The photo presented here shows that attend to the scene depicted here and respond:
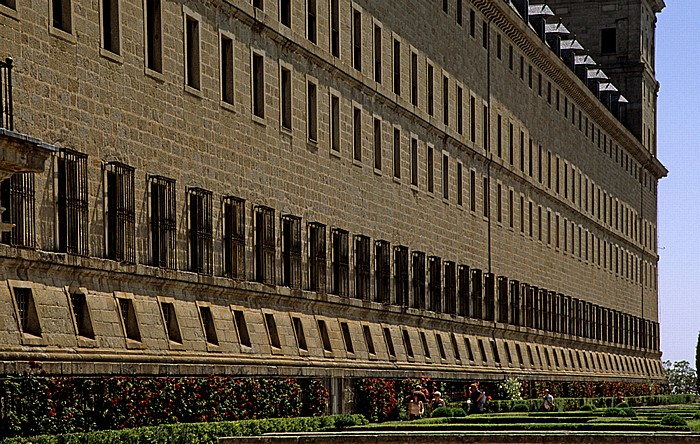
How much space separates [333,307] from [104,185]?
50.5 feet

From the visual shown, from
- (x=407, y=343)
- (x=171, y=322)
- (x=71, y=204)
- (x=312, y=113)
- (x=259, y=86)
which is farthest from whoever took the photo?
(x=407, y=343)

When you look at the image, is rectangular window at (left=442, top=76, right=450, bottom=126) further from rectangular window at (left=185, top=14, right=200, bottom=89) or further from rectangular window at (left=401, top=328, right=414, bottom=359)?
rectangular window at (left=185, top=14, right=200, bottom=89)

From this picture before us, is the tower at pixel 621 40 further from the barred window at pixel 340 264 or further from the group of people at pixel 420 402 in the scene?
the barred window at pixel 340 264

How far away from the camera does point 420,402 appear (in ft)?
171

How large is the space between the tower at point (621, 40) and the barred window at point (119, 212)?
80.2 metres

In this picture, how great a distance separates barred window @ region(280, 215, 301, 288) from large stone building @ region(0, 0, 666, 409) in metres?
0.07

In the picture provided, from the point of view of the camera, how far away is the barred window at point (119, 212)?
35.1 m

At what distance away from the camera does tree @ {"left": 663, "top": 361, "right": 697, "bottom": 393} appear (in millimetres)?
Result: 158625

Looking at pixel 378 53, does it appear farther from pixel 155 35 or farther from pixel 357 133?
pixel 155 35

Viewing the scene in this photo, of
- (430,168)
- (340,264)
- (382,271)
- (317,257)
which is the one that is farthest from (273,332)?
(430,168)

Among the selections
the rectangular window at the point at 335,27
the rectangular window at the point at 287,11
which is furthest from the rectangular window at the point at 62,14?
the rectangular window at the point at 335,27

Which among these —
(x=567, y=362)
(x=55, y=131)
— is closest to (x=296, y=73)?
(x=55, y=131)

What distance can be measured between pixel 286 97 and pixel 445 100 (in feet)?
58.9

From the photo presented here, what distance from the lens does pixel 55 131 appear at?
3262 centimetres
